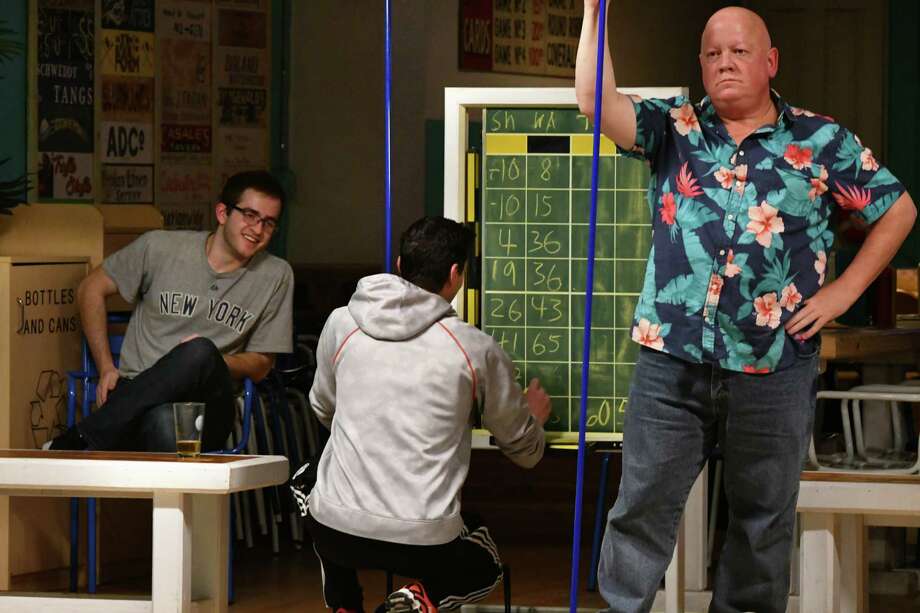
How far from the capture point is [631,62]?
9.72 metres

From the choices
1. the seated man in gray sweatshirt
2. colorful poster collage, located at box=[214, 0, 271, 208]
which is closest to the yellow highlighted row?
the seated man in gray sweatshirt

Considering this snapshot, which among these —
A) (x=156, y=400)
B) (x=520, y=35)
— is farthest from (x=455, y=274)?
(x=520, y=35)

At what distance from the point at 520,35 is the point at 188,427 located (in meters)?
5.41

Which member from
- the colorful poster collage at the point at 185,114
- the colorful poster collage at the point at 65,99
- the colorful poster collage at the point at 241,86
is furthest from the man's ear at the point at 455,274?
the colorful poster collage at the point at 241,86

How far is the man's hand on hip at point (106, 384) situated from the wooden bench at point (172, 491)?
799mm

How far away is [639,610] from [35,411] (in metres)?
2.50

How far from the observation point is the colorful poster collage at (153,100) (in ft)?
21.7

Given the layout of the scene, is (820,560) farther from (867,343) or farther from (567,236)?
(867,343)

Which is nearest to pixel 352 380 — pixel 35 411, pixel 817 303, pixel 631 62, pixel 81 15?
pixel 817 303

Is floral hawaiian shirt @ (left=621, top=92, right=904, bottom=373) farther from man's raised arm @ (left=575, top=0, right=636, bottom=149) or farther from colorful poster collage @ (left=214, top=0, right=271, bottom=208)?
colorful poster collage @ (left=214, top=0, right=271, bottom=208)

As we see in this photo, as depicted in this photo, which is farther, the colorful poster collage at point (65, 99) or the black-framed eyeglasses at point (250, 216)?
the colorful poster collage at point (65, 99)

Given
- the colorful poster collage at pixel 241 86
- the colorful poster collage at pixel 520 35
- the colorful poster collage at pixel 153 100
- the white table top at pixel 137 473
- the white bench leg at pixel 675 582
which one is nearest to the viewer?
the white table top at pixel 137 473

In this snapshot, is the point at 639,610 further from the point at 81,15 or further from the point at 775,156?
the point at 81,15

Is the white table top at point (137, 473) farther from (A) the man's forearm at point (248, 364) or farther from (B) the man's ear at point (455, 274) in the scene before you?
(A) the man's forearm at point (248, 364)
